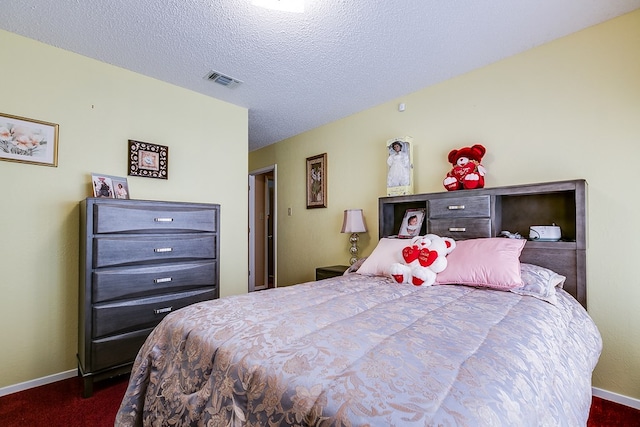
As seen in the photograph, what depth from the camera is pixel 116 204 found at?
202 cm

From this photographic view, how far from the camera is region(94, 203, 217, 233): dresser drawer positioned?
1967mm

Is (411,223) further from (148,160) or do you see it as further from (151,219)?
(148,160)

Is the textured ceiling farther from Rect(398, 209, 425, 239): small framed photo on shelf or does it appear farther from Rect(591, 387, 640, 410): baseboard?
Rect(591, 387, 640, 410): baseboard

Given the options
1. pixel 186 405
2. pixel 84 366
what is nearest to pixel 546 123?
pixel 186 405

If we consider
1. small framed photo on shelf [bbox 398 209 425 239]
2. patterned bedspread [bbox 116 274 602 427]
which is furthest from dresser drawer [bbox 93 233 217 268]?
small framed photo on shelf [bbox 398 209 425 239]

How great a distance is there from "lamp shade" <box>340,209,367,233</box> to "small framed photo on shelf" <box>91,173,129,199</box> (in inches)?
77.9

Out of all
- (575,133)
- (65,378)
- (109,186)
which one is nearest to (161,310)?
(65,378)

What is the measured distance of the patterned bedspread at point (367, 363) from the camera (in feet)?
Answer: 2.19

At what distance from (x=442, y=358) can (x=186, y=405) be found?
868mm

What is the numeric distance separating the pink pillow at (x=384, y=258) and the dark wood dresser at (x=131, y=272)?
4.12 ft

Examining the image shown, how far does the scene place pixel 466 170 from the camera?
238 centimetres

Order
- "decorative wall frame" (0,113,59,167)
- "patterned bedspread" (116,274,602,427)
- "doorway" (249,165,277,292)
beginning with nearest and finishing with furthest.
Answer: "patterned bedspread" (116,274,602,427) < "decorative wall frame" (0,113,59,167) < "doorway" (249,165,277,292)

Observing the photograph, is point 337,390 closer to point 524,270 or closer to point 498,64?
point 524,270

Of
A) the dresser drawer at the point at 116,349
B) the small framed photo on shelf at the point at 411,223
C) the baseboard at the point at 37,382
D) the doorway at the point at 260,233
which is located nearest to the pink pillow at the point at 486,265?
the small framed photo on shelf at the point at 411,223
